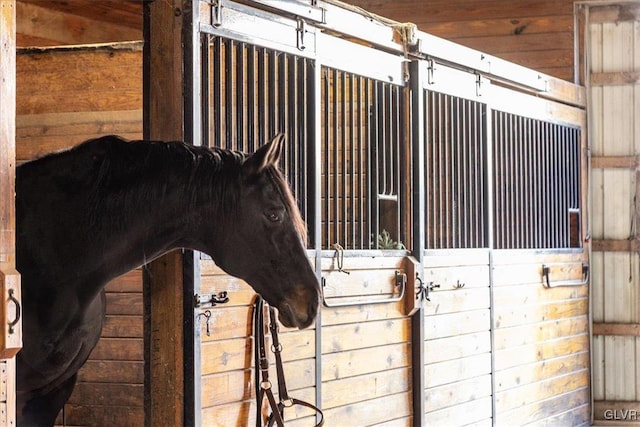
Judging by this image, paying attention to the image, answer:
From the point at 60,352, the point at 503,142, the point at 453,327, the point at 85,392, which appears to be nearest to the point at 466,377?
the point at 453,327

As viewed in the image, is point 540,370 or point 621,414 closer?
point 540,370

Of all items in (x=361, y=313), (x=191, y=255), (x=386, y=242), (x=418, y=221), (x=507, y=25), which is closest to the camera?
(x=191, y=255)

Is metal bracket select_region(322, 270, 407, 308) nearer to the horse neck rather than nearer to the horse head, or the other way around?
the horse head

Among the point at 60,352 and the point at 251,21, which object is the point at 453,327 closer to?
the point at 251,21

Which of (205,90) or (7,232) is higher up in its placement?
(205,90)

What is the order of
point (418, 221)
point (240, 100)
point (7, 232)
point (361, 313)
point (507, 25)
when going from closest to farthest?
point (7, 232)
point (240, 100)
point (361, 313)
point (418, 221)
point (507, 25)

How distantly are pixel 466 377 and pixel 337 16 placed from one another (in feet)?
5.94

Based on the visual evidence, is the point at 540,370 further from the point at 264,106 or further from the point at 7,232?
the point at 7,232

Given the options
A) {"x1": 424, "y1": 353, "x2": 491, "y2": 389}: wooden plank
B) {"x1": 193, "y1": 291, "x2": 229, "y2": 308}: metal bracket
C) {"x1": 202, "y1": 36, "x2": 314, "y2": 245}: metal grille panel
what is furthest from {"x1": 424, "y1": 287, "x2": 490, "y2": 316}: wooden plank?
{"x1": 193, "y1": 291, "x2": 229, "y2": 308}: metal bracket

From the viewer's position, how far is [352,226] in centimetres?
418

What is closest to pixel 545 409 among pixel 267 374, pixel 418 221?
pixel 418 221

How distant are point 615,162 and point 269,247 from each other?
4053mm

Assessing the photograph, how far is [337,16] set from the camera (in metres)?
3.96

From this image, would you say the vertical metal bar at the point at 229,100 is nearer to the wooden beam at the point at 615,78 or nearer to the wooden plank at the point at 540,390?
the wooden plank at the point at 540,390
